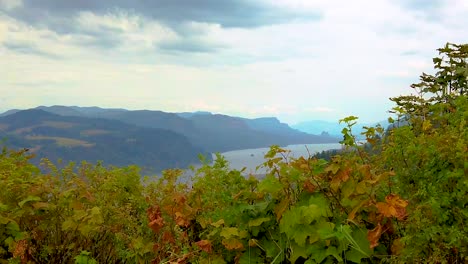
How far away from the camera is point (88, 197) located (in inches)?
201

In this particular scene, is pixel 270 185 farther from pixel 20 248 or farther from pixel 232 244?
pixel 20 248

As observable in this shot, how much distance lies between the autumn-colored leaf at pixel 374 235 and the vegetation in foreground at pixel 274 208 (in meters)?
0.02

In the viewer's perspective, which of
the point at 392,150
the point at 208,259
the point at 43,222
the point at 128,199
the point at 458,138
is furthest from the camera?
the point at 128,199

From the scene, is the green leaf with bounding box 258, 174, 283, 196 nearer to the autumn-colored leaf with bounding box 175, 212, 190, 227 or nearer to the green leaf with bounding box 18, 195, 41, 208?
the autumn-colored leaf with bounding box 175, 212, 190, 227

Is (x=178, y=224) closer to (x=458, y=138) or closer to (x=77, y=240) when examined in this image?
(x=77, y=240)

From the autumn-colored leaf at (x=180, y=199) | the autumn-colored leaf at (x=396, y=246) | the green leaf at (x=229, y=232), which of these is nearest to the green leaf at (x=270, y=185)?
the green leaf at (x=229, y=232)

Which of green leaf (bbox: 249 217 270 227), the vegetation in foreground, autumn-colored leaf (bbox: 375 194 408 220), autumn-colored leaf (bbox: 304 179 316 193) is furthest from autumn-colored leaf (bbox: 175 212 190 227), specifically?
autumn-colored leaf (bbox: 375 194 408 220)

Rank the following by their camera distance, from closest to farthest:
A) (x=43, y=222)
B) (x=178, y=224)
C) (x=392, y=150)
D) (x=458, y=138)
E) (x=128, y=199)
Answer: (x=458, y=138)
(x=392, y=150)
(x=178, y=224)
(x=43, y=222)
(x=128, y=199)

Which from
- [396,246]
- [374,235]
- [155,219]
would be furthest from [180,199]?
[396,246]

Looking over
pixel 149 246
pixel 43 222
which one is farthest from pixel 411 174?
pixel 43 222

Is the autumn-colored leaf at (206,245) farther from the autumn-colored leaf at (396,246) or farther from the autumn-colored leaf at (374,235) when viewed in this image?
the autumn-colored leaf at (396,246)

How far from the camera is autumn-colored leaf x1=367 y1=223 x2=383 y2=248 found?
351 centimetres

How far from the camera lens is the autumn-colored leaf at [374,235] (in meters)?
3.51

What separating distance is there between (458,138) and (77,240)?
13.8 ft
